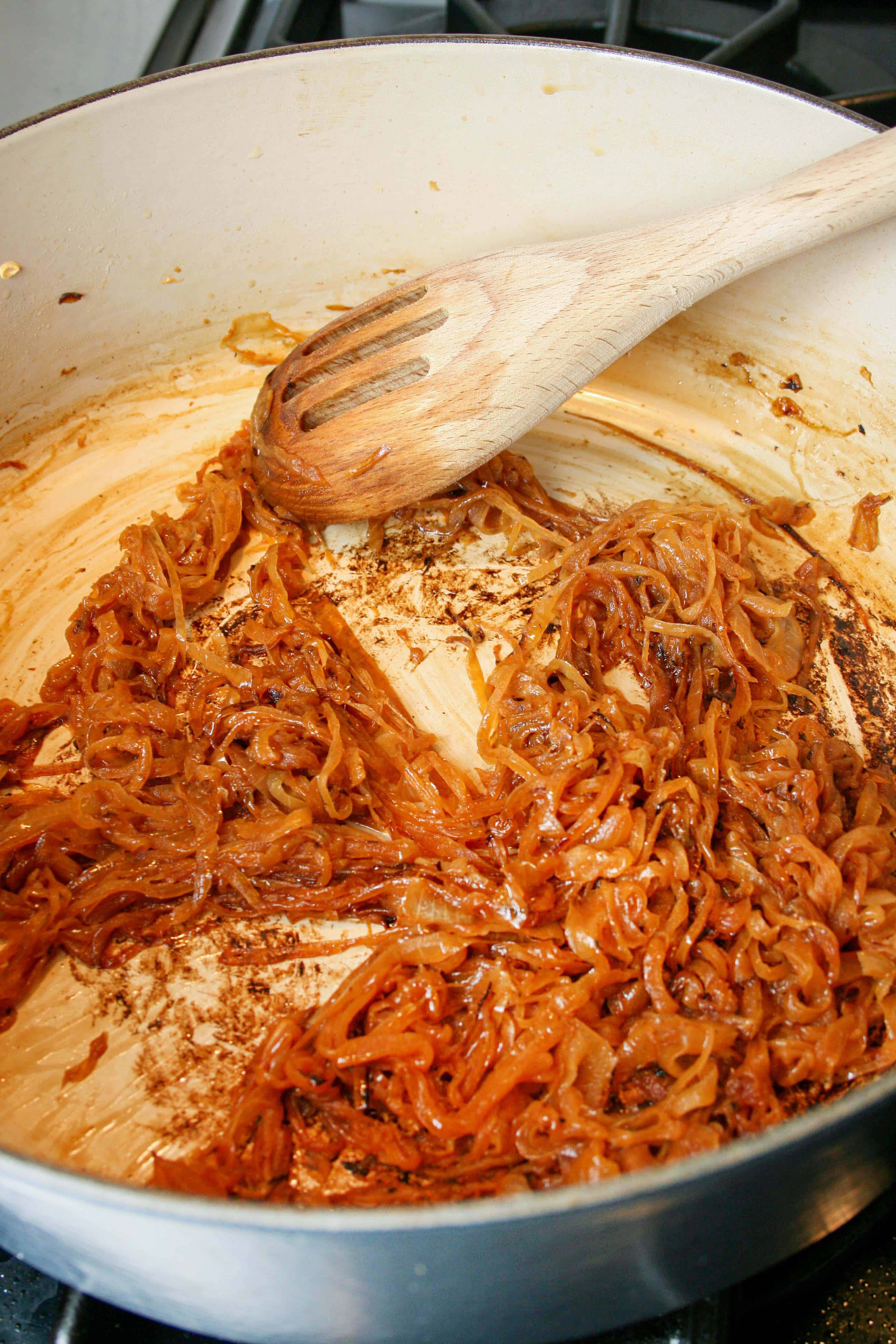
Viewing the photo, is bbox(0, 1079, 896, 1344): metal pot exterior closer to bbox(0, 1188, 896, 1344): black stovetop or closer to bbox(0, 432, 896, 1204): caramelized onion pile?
bbox(0, 1188, 896, 1344): black stovetop

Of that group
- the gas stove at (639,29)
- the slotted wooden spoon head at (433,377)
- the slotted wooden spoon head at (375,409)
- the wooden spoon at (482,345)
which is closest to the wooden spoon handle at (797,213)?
the wooden spoon at (482,345)

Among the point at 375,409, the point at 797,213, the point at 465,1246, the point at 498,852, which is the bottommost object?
the point at 498,852

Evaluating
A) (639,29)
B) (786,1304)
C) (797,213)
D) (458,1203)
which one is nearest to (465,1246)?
(458,1203)

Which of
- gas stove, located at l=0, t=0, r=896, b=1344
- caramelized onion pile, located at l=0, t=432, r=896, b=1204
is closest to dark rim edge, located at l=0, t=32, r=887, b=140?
gas stove, located at l=0, t=0, r=896, b=1344

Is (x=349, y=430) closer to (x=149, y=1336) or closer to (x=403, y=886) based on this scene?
(x=403, y=886)

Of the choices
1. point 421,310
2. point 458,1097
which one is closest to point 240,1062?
point 458,1097

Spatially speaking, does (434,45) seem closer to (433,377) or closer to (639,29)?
(433,377)
